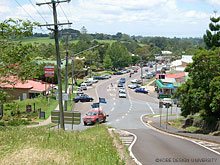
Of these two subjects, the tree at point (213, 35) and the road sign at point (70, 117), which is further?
the tree at point (213, 35)

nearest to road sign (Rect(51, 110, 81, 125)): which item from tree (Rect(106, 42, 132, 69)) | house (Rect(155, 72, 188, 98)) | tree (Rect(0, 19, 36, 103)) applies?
tree (Rect(0, 19, 36, 103))

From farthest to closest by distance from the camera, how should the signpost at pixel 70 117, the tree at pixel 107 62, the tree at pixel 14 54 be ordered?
the tree at pixel 107 62, the signpost at pixel 70 117, the tree at pixel 14 54

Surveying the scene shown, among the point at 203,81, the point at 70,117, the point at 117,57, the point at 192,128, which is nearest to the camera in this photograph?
the point at 70,117

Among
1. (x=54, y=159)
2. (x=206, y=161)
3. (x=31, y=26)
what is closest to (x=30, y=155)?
(x=54, y=159)

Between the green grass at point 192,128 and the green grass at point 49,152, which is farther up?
the green grass at point 49,152

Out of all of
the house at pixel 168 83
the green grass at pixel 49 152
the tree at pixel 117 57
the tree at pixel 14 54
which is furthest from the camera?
the tree at pixel 117 57

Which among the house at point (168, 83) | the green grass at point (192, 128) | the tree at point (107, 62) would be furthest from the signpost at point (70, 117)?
the tree at point (107, 62)

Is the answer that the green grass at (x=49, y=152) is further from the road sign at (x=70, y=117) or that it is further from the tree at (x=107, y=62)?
the tree at (x=107, y=62)

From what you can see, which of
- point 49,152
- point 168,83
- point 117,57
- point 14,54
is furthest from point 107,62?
point 49,152

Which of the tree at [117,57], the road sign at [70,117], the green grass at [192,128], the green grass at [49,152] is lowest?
the green grass at [192,128]

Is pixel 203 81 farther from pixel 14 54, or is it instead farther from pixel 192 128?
pixel 14 54

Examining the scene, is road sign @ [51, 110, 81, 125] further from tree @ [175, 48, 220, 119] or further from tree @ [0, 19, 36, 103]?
tree @ [175, 48, 220, 119]

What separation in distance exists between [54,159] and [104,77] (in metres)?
92.7

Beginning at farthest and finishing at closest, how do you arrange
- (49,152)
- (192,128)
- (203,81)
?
(192,128), (203,81), (49,152)
